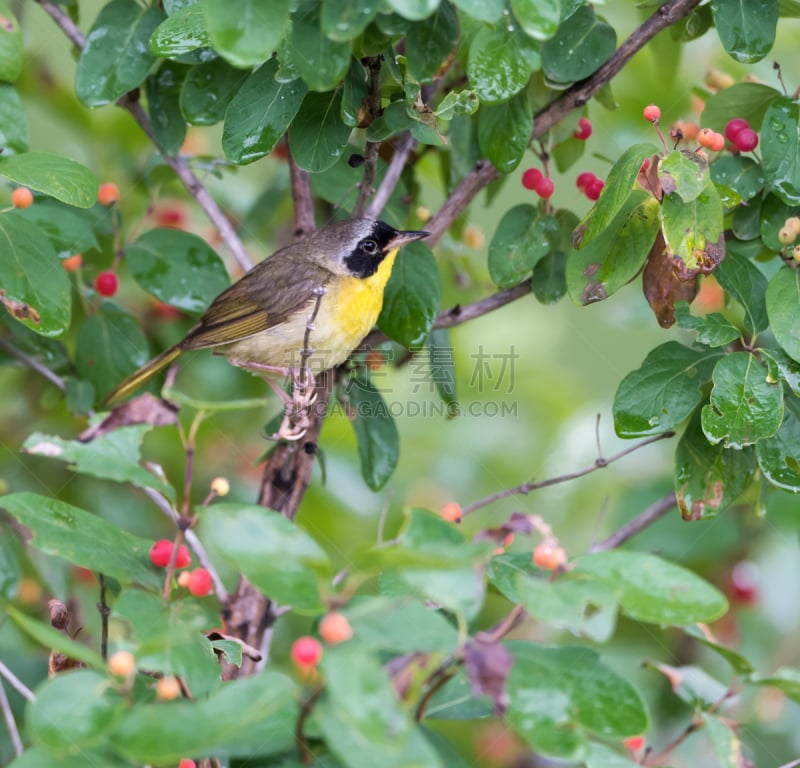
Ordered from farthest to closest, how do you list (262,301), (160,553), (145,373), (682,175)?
(262,301), (145,373), (682,175), (160,553)

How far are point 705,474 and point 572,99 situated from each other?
1.02 meters

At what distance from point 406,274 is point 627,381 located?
29.7 inches

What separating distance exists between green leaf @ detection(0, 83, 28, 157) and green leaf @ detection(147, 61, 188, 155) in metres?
0.40

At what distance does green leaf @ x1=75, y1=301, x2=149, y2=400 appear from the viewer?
117 inches

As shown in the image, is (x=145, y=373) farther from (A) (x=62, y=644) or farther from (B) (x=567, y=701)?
(B) (x=567, y=701)

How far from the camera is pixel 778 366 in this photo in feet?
7.30

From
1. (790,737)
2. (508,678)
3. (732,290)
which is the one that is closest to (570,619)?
(508,678)

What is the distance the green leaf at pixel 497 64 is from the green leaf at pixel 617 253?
38cm

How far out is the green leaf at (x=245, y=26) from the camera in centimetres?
169

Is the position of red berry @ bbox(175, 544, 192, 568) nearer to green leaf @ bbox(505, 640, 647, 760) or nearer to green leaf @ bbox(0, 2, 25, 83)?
green leaf @ bbox(505, 640, 647, 760)

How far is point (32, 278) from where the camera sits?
7.98 ft

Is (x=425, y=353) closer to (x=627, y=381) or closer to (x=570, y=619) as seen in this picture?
(x=627, y=381)

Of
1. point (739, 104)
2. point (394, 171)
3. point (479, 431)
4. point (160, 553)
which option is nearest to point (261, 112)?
point (394, 171)

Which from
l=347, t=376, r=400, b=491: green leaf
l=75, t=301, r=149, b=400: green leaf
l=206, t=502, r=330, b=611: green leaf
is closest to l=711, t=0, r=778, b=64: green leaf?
l=347, t=376, r=400, b=491: green leaf
